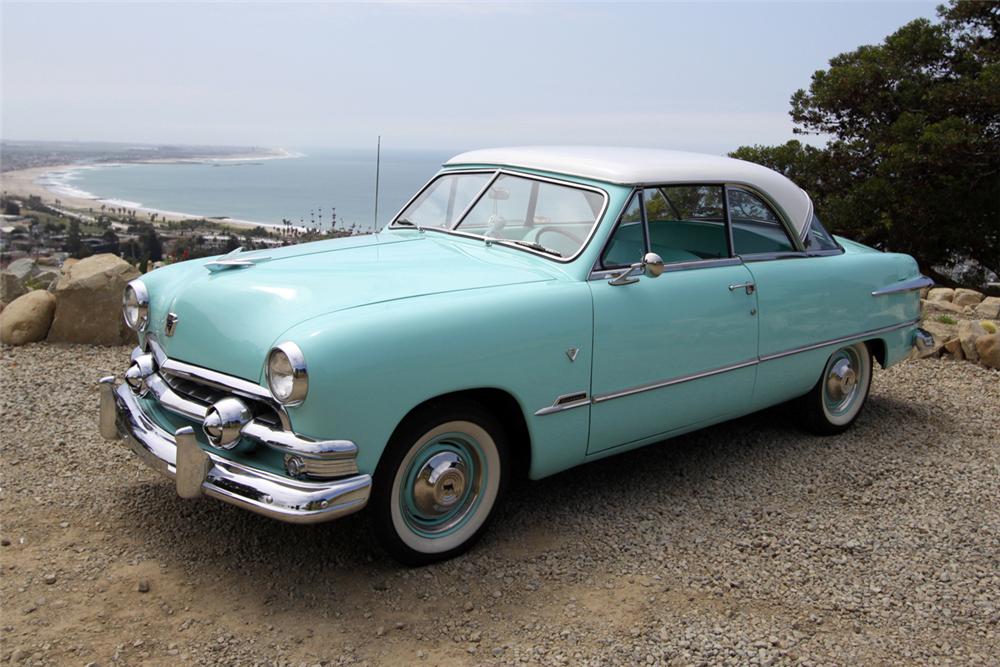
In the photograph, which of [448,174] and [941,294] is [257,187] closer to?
[448,174]

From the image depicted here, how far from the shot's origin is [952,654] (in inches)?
122

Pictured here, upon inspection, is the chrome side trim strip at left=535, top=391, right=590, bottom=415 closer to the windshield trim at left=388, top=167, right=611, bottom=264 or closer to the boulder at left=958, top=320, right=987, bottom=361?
the windshield trim at left=388, top=167, right=611, bottom=264

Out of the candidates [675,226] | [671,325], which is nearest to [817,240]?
[675,226]

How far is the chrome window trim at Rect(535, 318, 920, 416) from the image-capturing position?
370 centimetres

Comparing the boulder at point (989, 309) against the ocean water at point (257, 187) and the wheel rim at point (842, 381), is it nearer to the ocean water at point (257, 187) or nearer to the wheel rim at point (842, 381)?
the wheel rim at point (842, 381)

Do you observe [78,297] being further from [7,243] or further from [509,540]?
[509,540]

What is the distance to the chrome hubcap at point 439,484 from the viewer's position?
336 cm

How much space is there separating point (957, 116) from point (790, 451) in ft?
26.0

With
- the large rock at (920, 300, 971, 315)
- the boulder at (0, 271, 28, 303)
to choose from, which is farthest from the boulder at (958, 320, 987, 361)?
the boulder at (0, 271, 28, 303)

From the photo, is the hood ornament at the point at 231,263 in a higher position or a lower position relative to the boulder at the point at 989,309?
higher

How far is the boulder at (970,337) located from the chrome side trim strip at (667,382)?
11.7 ft

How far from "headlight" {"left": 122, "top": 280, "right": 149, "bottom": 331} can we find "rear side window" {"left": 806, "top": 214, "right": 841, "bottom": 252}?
3.40 metres

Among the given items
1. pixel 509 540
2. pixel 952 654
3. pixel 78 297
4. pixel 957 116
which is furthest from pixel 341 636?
pixel 957 116

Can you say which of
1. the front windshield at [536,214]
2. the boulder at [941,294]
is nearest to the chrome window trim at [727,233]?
the front windshield at [536,214]
